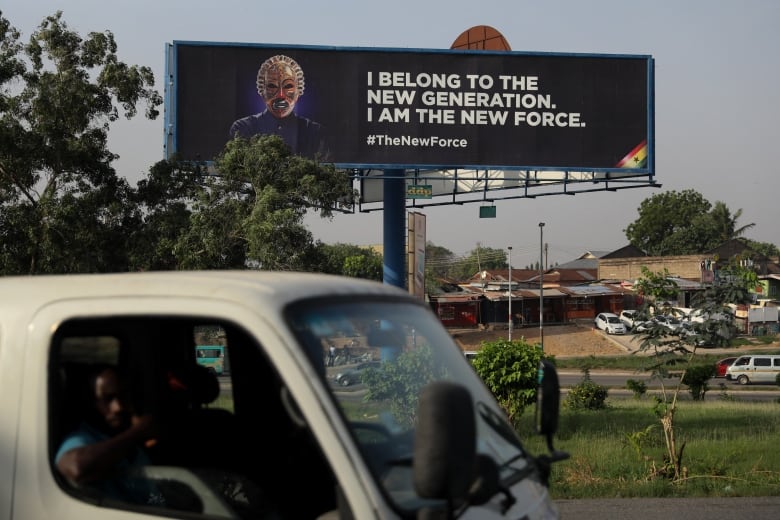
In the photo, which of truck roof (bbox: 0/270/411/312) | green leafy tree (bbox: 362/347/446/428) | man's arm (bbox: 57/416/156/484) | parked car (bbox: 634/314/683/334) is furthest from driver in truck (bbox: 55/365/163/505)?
parked car (bbox: 634/314/683/334)

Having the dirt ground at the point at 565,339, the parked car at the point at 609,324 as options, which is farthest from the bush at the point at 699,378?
the parked car at the point at 609,324

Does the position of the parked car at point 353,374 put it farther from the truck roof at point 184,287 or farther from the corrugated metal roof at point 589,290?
the corrugated metal roof at point 589,290

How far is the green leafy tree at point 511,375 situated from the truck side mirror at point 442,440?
12.5 m

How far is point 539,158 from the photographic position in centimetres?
2678

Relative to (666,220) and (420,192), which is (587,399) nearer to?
(420,192)

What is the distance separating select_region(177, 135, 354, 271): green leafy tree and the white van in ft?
90.1

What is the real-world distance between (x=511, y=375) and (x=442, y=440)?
12.7 metres

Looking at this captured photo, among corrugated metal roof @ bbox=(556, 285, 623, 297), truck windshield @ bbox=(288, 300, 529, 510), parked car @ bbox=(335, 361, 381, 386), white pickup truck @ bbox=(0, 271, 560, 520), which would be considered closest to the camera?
white pickup truck @ bbox=(0, 271, 560, 520)

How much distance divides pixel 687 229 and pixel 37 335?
352 feet

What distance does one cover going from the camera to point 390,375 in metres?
3.35

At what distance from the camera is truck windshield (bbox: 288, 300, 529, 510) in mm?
2721

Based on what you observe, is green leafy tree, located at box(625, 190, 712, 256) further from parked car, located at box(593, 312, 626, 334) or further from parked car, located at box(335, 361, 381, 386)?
parked car, located at box(335, 361, 381, 386)

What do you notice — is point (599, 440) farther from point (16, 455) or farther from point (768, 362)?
point (768, 362)

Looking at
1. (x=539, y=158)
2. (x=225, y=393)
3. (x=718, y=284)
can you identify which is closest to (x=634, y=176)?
(x=539, y=158)
